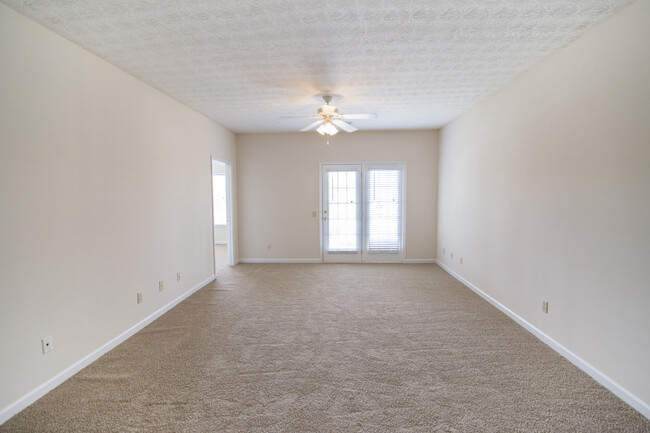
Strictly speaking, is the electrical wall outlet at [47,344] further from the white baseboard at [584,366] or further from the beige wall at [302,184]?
the beige wall at [302,184]

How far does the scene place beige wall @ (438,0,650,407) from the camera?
77.7 inches

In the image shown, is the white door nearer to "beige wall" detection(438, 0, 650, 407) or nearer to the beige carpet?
the beige carpet

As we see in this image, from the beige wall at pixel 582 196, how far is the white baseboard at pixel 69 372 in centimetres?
393

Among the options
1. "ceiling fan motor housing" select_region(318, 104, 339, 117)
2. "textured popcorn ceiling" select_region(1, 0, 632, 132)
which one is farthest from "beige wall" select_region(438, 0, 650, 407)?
"ceiling fan motor housing" select_region(318, 104, 339, 117)

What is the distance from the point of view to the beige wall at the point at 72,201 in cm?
197

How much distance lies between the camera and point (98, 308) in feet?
8.75

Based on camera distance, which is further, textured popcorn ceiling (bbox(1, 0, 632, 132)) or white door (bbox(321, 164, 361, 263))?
white door (bbox(321, 164, 361, 263))

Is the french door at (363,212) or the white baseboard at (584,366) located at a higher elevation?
the french door at (363,212)

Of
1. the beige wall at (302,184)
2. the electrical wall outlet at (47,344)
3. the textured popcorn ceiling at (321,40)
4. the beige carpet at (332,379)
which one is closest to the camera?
the beige carpet at (332,379)

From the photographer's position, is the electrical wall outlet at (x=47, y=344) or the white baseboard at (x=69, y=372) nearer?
the white baseboard at (x=69, y=372)

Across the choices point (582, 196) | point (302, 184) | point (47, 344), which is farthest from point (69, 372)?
point (302, 184)

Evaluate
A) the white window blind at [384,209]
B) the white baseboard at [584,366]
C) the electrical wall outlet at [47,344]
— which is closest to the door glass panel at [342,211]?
the white window blind at [384,209]

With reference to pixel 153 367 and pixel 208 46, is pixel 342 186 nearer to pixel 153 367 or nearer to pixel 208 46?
pixel 208 46

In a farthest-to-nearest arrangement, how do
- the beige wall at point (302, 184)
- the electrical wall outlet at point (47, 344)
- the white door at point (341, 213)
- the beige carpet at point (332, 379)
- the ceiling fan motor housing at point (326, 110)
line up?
1. the white door at point (341, 213)
2. the beige wall at point (302, 184)
3. the ceiling fan motor housing at point (326, 110)
4. the electrical wall outlet at point (47, 344)
5. the beige carpet at point (332, 379)
